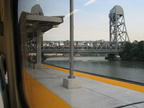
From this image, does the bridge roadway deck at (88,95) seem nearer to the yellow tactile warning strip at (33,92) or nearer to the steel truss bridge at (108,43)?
the yellow tactile warning strip at (33,92)

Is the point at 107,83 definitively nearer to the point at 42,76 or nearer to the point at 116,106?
the point at 116,106

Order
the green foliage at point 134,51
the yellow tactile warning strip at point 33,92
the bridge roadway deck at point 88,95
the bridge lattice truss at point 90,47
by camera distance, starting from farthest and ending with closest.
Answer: the bridge roadway deck at point 88,95, the yellow tactile warning strip at point 33,92, the bridge lattice truss at point 90,47, the green foliage at point 134,51

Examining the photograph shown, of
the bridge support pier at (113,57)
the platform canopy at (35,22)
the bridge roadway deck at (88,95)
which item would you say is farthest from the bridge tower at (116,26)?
the bridge roadway deck at (88,95)

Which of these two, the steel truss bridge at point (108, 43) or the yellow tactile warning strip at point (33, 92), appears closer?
the steel truss bridge at point (108, 43)

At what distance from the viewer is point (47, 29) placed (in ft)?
5.22

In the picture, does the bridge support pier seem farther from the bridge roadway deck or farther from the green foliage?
the bridge roadway deck

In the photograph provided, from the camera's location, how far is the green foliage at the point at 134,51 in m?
1.04

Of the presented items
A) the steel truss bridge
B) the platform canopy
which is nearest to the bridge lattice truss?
the steel truss bridge

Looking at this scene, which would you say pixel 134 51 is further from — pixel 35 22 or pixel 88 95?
pixel 88 95

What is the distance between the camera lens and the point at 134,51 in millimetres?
1115

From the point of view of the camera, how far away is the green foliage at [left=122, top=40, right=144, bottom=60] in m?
1.04

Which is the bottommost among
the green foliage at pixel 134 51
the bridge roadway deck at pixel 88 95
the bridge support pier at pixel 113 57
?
the bridge roadway deck at pixel 88 95

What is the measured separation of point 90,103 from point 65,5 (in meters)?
1.23

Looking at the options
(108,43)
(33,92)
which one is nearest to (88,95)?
(33,92)
